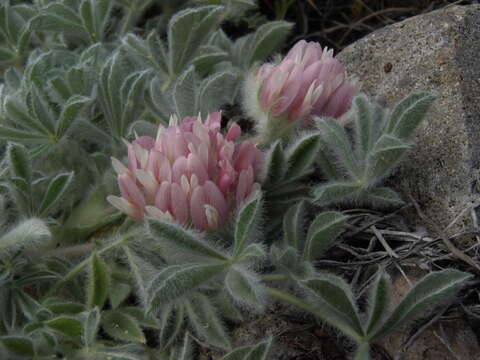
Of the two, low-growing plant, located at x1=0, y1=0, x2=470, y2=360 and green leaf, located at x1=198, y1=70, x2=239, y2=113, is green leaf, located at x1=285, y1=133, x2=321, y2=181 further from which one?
green leaf, located at x1=198, y1=70, x2=239, y2=113

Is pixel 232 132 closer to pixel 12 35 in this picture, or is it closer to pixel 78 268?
pixel 78 268

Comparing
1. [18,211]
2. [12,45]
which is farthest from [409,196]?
[12,45]

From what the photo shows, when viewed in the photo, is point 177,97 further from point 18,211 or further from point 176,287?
point 176,287

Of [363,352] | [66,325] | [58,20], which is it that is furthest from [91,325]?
[58,20]

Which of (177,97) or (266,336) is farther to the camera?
(177,97)

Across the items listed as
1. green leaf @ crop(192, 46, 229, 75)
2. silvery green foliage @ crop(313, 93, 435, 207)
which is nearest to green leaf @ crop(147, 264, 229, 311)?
silvery green foliage @ crop(313, 93, 435, 207)

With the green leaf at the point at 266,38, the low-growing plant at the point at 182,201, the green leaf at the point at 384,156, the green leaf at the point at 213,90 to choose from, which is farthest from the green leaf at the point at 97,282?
the green leaf at the point at 266,38
